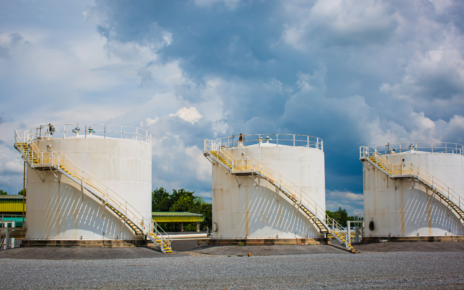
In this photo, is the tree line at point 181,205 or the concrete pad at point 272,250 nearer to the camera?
the concrete pad at point 272,250

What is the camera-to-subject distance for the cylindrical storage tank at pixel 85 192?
31672mm

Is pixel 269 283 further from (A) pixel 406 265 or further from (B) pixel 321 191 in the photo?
(B) pixel 321 191

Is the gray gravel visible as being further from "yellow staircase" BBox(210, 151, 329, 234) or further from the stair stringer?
"yellow staircase" BBox(210, 151, 329, 234)

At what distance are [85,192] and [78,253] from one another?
4160mm

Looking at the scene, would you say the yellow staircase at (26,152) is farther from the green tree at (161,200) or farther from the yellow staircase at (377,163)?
the green tree at (161,200)

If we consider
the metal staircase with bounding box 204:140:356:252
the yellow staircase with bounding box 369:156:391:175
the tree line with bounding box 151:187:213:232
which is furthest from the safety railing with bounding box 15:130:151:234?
the tree line with bounding box 151:187:213:232

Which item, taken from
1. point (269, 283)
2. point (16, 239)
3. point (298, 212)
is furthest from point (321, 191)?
point (16, 239)

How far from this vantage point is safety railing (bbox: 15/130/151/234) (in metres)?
31.7

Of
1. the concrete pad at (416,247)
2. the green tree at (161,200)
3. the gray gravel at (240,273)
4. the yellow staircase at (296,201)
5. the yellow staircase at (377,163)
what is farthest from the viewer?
the green tree at (161,200)

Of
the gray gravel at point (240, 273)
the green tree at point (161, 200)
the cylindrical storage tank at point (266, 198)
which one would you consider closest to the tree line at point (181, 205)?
the green tree at point (161, 200)

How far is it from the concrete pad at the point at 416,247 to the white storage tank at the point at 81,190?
18.1 meters

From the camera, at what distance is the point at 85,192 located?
31766mm

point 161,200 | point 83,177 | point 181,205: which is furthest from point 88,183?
point 161,200

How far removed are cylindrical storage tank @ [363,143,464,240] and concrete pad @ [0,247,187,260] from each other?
62.5 feet
